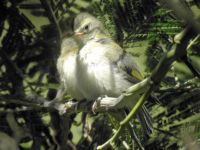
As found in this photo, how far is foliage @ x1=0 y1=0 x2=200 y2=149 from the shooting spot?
124 inches

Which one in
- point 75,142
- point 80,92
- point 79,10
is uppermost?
point 79,10

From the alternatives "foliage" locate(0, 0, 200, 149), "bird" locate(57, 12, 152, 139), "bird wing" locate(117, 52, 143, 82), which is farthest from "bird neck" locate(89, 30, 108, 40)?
"bird wing" locate(117, 52, 143, 82)

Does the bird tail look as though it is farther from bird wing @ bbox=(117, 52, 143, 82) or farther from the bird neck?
the bird neck

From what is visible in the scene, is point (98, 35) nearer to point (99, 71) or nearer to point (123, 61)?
point (123, 61)

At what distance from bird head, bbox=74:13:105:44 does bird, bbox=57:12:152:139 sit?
0.06 m

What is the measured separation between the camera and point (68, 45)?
3729mm

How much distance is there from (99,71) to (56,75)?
2.90 feet

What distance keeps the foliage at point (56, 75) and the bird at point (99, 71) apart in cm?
10

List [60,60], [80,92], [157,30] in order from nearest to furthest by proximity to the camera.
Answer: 1. [157,30]
2. [80,92]
3. [60,60]

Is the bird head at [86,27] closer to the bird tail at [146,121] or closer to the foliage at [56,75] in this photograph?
the foliage at [56,75]

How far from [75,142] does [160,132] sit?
103 cm

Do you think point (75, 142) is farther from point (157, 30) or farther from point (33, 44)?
point (157, 30)

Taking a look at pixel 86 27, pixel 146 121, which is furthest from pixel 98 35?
pixel 146 121

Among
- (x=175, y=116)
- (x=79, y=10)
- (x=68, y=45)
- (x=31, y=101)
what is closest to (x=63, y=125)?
(x=31, y=101)
